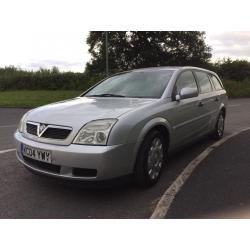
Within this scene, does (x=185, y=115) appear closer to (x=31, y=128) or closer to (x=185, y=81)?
(x=185, y=81)

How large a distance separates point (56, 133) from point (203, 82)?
3.56m

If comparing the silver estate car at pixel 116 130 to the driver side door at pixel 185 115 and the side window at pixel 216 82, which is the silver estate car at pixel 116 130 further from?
the side window at pixel 216 82

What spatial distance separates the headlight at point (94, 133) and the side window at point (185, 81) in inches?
69.1

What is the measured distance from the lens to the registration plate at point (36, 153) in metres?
3.73

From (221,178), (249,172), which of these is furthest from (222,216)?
(249,172)

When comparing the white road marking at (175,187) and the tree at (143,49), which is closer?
the white road marking at (175,187)

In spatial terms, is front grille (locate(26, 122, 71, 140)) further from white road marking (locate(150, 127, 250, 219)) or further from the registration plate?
white road marking (locate(150, 127, 250, 219))

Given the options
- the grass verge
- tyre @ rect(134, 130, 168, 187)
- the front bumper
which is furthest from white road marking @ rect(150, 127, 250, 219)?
the grass verge

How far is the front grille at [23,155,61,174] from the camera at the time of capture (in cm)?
373

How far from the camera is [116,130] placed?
12.0ft

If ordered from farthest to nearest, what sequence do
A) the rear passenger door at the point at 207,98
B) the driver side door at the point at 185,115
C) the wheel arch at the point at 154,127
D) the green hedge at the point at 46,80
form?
1. the green hedge at the point at 46,80
2. the rear passenger door at the point at 207,98
3. the driver side door at the point at 185,115
4. the wheel arch at the point at 154,127

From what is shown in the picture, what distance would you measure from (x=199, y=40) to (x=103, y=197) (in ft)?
114

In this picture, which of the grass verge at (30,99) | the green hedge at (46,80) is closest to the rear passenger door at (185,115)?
the grass verge at (30,99)

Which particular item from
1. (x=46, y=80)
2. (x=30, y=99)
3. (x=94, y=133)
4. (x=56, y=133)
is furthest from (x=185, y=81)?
(x=46, y=80)
